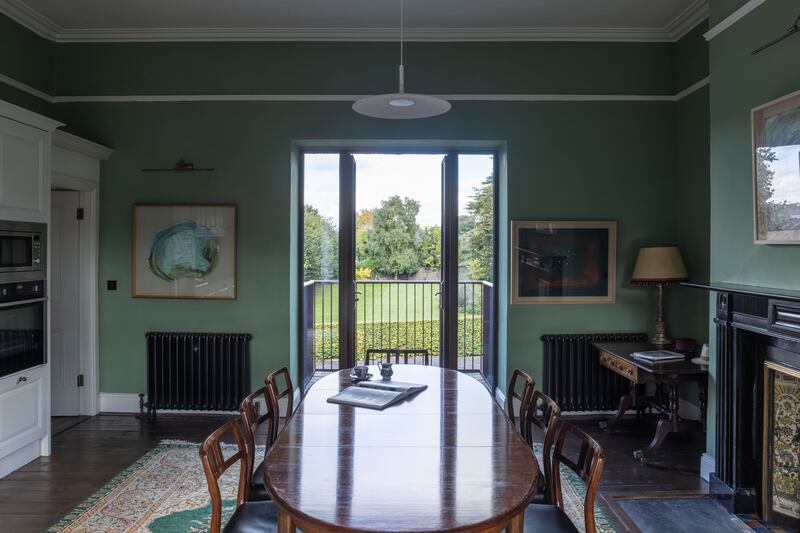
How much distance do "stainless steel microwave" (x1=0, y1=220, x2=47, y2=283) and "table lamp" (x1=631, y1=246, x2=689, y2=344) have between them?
4.28m

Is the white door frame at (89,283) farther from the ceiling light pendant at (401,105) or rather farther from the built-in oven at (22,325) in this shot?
the ceiling light pendant at (401,105)

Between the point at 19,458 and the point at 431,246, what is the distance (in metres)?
3.36

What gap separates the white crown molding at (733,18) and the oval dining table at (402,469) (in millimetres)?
2507

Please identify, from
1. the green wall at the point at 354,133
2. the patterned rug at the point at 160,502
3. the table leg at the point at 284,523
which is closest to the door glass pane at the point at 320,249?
the green wall at the point at 354,133

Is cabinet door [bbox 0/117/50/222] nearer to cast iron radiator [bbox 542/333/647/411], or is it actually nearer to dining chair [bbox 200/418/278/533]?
dining chair [bbox 200/418/278/533]

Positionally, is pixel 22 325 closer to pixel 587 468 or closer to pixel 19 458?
pixel 19 458

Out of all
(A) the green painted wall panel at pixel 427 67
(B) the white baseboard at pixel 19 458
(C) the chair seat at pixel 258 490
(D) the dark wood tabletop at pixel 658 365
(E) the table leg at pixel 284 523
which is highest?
(A) the green painted wall panel at pixel 427 67

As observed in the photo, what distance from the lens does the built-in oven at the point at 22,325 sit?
3031mm

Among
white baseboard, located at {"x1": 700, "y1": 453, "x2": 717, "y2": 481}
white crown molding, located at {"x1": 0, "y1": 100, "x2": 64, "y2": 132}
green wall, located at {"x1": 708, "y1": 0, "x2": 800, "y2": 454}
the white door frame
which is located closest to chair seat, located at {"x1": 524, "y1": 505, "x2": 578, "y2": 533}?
green wall, located at {"x1": 708, "y1": 0, "x2": 800, "y2": 454}

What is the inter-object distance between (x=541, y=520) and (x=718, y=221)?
2176mm

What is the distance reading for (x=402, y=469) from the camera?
1629 mm

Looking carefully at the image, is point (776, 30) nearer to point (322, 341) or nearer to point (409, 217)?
point (409, 217)

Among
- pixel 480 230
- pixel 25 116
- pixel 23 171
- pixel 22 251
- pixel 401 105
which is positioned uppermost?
pixel 25 116

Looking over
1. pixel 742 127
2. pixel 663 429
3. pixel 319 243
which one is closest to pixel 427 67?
pixel 319 243
